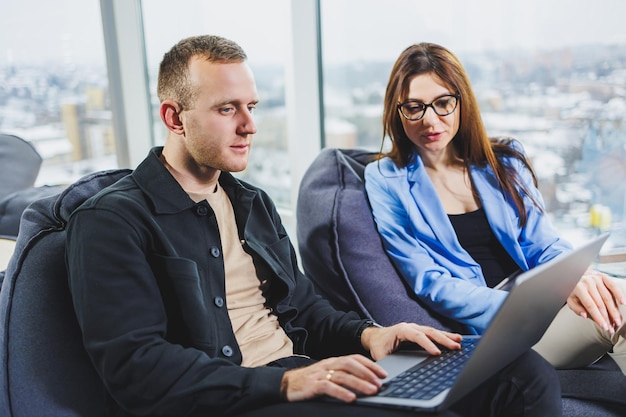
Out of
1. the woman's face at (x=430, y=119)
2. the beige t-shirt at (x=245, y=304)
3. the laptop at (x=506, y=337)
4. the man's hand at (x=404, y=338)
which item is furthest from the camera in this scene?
the woman's face at (x=430, y=119)

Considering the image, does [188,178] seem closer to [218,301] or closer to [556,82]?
[218,301]

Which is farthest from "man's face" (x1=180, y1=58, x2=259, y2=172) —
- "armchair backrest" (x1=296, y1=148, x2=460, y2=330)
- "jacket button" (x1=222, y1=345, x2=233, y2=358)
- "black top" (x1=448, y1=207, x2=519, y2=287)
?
"black top" (x1=448, y1=207, x2=519, y2=287)

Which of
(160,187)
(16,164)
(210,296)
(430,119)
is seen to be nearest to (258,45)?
(16,164)

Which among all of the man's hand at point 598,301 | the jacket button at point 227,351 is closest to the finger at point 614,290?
the man's hand at point 598,301

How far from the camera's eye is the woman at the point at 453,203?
1.92 metres

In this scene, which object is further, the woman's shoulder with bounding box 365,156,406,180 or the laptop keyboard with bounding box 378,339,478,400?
the woman's shoulder with bounding box 365,156,406,180

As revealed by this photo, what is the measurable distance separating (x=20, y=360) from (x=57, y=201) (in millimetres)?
348

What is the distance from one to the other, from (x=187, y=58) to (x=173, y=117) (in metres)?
0.13

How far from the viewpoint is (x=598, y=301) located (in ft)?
5.43

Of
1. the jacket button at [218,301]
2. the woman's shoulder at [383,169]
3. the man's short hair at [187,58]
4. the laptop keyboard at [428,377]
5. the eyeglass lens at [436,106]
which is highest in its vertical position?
the man's short hair at [187,58]

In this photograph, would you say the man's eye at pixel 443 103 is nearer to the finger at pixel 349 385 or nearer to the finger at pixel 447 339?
the finger at pixel 447 339

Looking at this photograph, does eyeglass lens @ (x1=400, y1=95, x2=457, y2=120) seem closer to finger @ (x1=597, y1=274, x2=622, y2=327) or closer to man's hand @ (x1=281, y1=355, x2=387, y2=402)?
finger @ (x1=597, y1=274, x2=622, y2=327)

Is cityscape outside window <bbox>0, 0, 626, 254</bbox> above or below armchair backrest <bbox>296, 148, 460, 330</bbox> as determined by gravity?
above

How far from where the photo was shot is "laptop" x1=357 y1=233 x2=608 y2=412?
3.68ft
